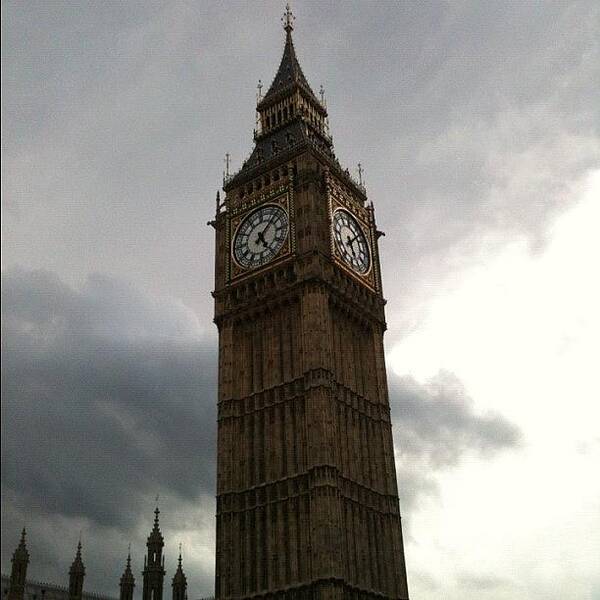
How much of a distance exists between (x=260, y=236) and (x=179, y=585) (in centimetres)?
2924

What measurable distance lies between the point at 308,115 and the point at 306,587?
1835 inches

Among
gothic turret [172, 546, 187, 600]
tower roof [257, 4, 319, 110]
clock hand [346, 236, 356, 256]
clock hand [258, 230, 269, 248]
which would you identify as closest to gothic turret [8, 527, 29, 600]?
gothic turret [172, 546, 187, 600]

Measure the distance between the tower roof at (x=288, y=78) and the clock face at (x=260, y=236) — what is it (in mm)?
17360

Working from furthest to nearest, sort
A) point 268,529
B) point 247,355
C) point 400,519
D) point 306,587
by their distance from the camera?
point 247,355
point 400,519
point 268,529
point 306,587

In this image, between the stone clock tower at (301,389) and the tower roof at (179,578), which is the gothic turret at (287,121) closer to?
the stone clock tower at (301,389)

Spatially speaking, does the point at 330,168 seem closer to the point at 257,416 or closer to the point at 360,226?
the point at 360,226

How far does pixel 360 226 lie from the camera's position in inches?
3017

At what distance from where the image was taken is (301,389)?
6438 cm

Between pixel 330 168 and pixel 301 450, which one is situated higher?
pixel 330 168

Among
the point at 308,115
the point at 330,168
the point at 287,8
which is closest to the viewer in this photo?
the point at 330,168

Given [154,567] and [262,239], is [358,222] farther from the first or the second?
[154,567]

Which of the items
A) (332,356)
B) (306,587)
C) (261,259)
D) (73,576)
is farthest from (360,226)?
(73,576)

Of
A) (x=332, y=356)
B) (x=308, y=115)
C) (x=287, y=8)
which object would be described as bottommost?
(x=332, y=356)

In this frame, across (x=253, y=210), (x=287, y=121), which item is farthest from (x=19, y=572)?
(x=287, y=121)
